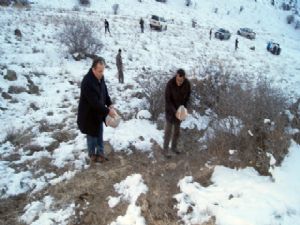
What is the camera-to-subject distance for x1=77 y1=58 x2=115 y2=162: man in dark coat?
193 inches

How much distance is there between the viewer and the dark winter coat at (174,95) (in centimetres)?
552

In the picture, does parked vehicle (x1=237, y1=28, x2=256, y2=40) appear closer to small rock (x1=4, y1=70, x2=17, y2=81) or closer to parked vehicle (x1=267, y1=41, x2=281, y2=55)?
parked vehicle (x1=267, y1=41, x2=281, y2=55)

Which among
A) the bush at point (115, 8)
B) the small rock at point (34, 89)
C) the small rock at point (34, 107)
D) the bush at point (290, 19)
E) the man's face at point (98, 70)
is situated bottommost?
the bush at point (290, 19)

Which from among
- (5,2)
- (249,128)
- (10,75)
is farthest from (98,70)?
(5,2)

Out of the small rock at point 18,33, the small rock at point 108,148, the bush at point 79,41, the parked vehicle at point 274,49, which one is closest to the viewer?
the small rock at point 108,148

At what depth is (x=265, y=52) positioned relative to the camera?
30844mm

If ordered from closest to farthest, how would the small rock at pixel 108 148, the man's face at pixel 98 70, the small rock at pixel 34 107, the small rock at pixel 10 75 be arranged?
the man's face at pixel 98 70, the small rock at pixel 108 148, the small rock at pixel 34 107, the small rock at pixel 10 75

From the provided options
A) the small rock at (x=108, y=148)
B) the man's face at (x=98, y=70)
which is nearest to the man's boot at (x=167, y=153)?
the small rock at (x=108, y=148)

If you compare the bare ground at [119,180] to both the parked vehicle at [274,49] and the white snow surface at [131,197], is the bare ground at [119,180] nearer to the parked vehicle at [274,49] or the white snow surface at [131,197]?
the white snow surface at [131,197]

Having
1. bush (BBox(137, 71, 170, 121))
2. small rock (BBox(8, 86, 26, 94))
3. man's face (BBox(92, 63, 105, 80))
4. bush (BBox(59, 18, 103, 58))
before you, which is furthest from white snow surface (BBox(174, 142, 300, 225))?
bush (BBox(59, 18, 103, 58))

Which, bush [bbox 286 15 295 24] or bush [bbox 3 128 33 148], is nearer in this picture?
bush [bbox 3 128 33 148]

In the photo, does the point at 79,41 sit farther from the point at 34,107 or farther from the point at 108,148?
the point at 108,148

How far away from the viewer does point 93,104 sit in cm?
491

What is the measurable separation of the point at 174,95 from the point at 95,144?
1.59 meters
